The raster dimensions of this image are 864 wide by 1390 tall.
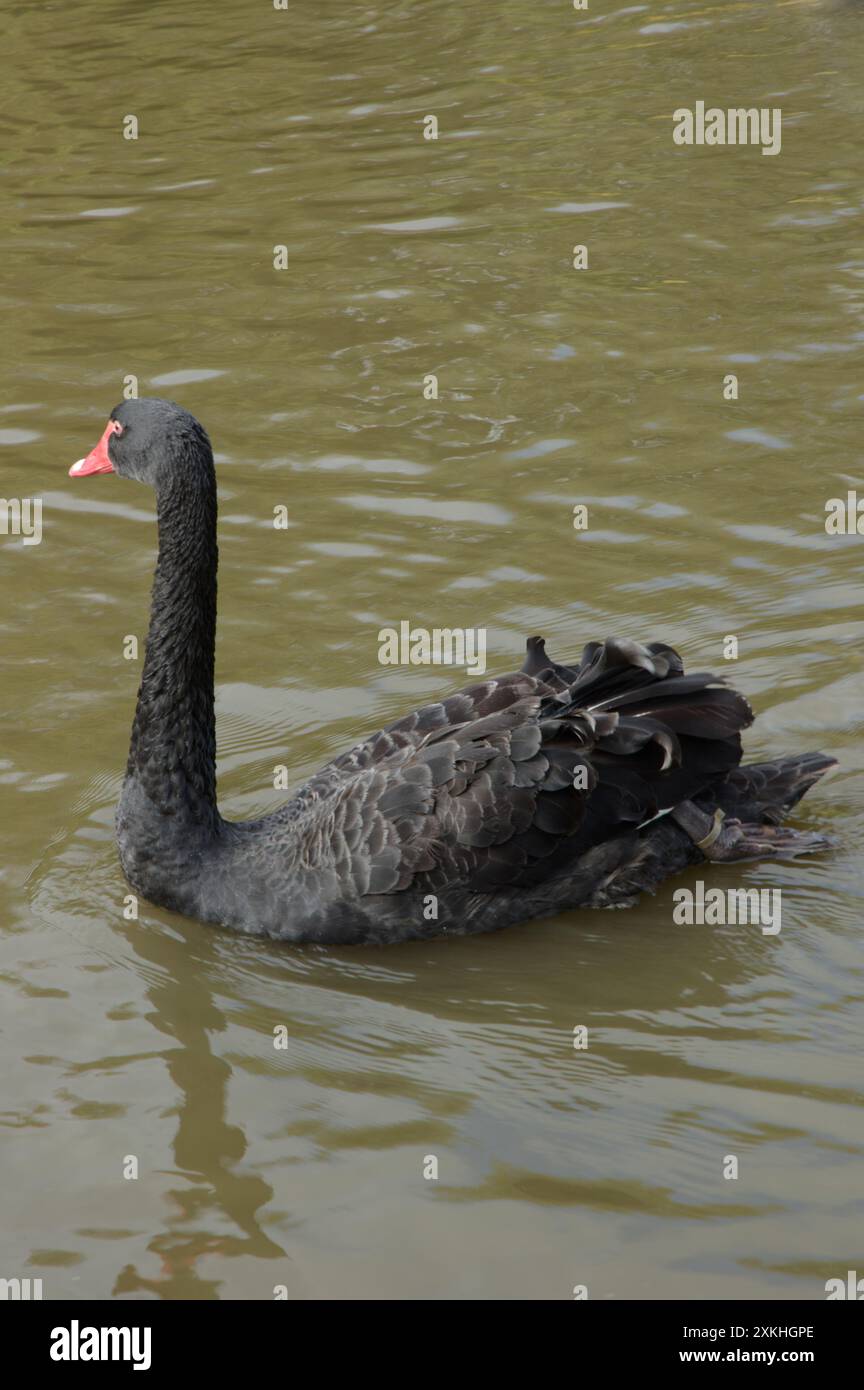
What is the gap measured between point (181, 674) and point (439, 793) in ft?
3.54

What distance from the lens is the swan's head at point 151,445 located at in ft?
20.4

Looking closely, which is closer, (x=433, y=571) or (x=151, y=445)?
(x=151, y=445)

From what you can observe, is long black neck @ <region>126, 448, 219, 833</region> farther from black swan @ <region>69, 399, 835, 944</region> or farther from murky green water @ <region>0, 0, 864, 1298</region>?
murky green water @ <region>0, 0, 864, 1298</region>

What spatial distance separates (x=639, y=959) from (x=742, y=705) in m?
0.99

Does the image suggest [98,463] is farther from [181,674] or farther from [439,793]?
[439,793]

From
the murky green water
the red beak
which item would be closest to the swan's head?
the red beak

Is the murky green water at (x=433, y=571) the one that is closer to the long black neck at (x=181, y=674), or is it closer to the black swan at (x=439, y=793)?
the black swan at (x=439, y=793)

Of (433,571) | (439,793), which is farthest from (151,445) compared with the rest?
(433,571)

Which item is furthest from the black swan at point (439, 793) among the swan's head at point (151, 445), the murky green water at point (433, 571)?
the murky green water at point (433, 571)

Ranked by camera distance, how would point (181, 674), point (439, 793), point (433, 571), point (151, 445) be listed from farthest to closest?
point (433, 571)
point (181, 674)
point (151, 445)
point (439, 793)

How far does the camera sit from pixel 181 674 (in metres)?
6.44

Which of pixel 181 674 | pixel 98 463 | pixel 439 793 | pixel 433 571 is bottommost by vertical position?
pixel 439 793

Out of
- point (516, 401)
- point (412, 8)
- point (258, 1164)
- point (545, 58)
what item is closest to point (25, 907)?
point (258, 1164)

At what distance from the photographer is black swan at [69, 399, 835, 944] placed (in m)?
6.06
